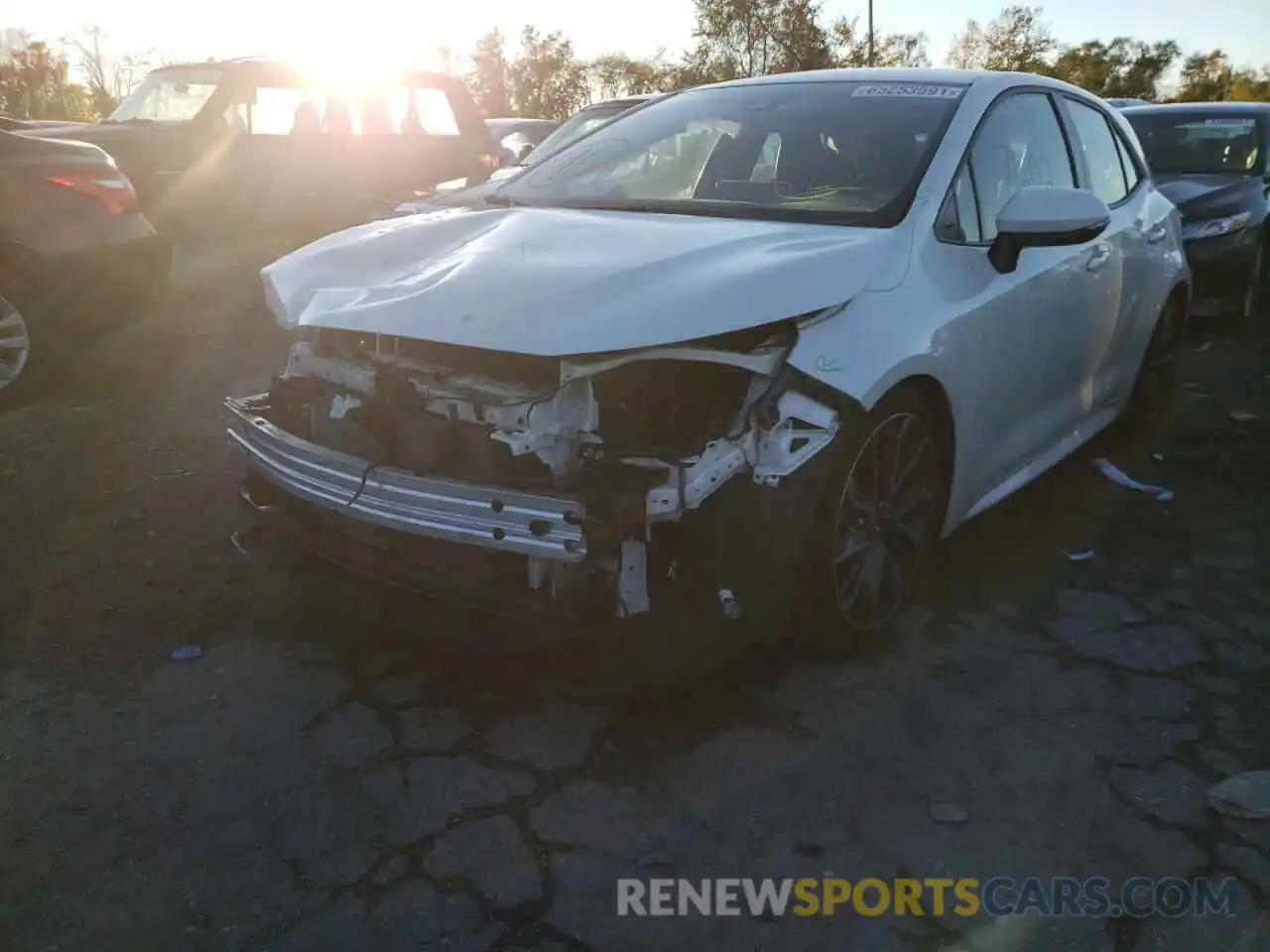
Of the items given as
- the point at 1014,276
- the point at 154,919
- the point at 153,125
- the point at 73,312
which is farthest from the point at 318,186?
the point at 154,919

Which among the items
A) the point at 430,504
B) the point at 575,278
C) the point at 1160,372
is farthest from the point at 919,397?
the point at 1160,372

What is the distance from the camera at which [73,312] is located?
5.79 m

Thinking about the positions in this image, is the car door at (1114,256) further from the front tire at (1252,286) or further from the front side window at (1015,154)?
the front tire at (1252,286)

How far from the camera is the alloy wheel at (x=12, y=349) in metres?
5.60

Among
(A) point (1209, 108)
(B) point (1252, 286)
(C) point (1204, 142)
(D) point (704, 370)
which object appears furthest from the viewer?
(A) point (1209, 108)

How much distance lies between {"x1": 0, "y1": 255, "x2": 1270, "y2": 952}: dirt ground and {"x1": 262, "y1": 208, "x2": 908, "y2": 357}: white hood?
73 centimetres

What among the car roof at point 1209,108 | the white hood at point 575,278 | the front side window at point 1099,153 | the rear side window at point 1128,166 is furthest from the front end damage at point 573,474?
the car roof at point 1209,108

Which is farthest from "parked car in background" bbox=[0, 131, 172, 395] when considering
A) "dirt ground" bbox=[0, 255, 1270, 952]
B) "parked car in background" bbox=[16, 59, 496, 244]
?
"parked car in background" bbox=[16, 59, 496, 244]

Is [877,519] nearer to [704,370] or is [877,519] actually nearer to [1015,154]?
[704,370]

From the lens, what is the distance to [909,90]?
384 cm

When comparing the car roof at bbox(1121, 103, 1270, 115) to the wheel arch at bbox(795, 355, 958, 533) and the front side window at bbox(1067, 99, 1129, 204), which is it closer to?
the front side window at bbox(1067, 99, 1129, 204)

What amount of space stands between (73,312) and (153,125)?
3895 mm

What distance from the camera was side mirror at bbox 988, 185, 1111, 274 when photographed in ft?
10.9

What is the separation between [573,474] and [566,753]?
2.33 ft
